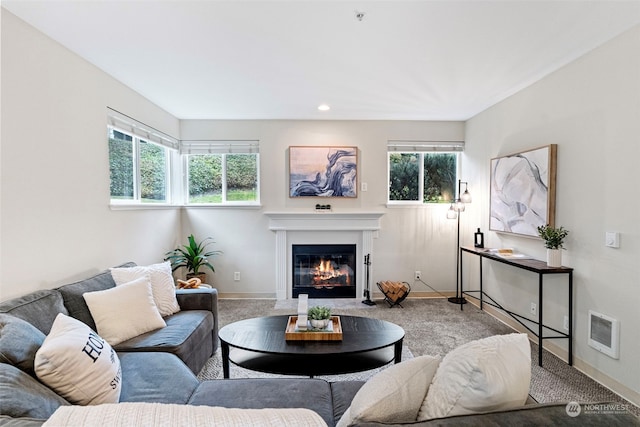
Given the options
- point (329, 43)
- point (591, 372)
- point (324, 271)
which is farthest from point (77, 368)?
point (324, 271)

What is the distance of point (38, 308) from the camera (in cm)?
188

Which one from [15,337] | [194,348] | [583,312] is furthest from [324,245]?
[15,337]

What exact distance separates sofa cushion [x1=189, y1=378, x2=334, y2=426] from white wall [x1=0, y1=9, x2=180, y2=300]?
1465 millimetres

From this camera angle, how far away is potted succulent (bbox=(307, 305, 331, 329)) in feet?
7.45

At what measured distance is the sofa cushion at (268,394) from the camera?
1505mm

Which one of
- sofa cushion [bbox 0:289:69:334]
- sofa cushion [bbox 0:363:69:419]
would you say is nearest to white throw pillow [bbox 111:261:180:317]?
sofa cushion [bbox 0:289:69:334]

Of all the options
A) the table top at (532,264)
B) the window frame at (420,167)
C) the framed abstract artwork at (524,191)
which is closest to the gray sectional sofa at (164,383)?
the table top at (532,264)

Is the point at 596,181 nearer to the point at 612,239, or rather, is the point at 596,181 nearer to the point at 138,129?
the point at 612,239

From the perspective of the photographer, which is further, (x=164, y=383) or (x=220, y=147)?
(x=220, y=147)

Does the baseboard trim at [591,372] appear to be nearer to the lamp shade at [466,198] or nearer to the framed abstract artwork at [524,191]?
the framed abstract artwork at [524,191]

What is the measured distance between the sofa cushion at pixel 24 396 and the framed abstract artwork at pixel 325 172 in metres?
3.56

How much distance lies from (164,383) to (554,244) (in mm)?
3003

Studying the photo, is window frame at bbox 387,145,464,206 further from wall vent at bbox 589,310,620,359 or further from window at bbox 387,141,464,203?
wall vent at bbox 589,310,620,359

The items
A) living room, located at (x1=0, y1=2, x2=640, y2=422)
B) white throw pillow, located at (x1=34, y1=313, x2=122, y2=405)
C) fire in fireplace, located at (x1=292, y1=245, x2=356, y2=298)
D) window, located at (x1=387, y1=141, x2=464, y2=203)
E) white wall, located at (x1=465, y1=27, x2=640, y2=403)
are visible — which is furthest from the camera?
window, located at (x1=387, y1=141, x2=464, y2=203)
